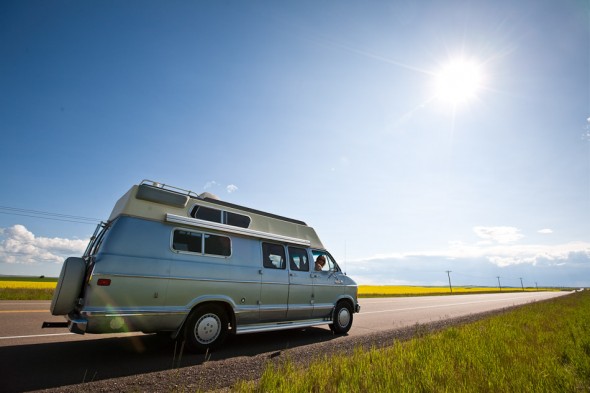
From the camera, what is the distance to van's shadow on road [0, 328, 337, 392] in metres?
4.24

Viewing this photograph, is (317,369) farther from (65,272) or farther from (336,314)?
(336,314)

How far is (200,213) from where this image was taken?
21.0 feet

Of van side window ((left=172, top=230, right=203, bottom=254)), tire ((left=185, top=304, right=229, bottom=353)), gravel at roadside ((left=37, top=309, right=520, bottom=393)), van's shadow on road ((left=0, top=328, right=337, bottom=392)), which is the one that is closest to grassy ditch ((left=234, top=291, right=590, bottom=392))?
gravel at roadside ((left=37, top=309, right=520, bottom=393))

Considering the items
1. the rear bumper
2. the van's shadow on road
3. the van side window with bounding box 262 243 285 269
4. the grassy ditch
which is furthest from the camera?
the van side window with bounding box 262 243 285 269

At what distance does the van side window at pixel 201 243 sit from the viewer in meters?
5.98

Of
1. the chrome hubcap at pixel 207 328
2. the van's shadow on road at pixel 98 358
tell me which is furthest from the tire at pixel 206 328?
the van's shadow on road at pixel 98 358

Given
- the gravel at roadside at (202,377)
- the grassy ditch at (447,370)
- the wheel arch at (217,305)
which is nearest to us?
the grassy ditch at (447,370)

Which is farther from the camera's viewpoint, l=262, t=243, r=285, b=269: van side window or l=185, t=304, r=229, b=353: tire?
l=262, t=243, r=285, b=269: van side window

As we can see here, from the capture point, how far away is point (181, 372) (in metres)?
4.60

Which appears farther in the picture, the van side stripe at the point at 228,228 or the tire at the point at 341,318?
the tire at the point at 341,318

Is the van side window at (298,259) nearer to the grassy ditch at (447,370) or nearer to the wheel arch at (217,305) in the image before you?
the wheel arch at (217,305)

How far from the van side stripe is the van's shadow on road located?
2.22 m

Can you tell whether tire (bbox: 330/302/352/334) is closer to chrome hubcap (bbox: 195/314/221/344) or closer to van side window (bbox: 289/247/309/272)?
van side window (bbox: 289/247/309/272)

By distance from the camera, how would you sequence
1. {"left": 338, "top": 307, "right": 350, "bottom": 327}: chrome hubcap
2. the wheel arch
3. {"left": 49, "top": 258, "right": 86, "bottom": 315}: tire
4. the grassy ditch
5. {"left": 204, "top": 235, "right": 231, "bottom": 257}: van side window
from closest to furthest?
the grassy ditch, {"left": 49, "top": 258, "right": 86, "bottom": 315}: tire, the wheel arch, {"left": 204, "top": 235, "right": 231, "bottom": 257}: van side window, {"left": 338, "top": 307, "right": 350, "bottom": 327}: chrome hubcap
